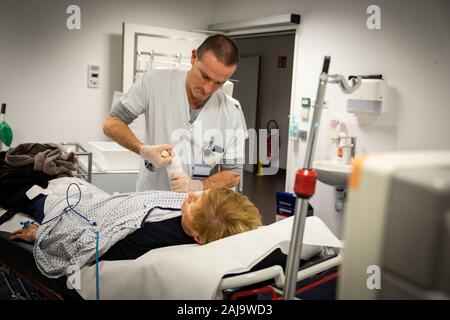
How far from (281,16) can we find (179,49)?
1033 mm

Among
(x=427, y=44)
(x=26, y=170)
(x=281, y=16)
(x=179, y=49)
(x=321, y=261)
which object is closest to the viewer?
(x=321, y=261)

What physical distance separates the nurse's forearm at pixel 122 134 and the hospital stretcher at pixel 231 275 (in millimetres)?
590

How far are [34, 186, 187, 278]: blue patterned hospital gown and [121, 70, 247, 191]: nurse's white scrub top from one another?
1.21 ft

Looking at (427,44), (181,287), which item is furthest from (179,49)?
(181,287)

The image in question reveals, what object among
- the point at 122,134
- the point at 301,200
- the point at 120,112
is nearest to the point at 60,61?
the point at 120,112

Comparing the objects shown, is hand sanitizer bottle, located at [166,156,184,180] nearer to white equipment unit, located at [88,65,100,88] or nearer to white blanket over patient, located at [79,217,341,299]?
white blanket over patient, located at [79,217,341,299]

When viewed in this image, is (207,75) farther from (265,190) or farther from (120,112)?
(265,190)

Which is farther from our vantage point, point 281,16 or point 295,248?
point 281,16

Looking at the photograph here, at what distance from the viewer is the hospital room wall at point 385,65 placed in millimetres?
2697

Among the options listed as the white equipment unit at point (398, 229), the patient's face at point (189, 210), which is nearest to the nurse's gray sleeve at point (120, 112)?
the patient's face at point (189, 210)

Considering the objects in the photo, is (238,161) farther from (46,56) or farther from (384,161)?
(46,56)

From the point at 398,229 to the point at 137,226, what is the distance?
3.51ft

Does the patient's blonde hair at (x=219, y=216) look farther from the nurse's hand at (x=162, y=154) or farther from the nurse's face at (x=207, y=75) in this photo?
the nurse's face at (x=207, y=75)

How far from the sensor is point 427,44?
274 centimetres
